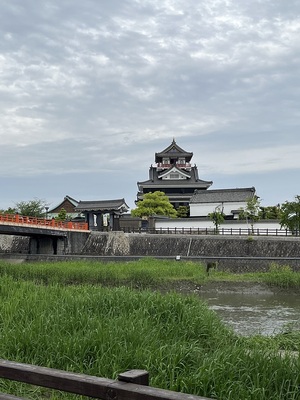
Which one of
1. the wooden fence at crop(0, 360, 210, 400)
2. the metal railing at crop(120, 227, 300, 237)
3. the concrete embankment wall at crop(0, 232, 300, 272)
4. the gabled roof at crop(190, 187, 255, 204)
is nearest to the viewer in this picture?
the wooden fence at crop(0, 360, 210, 400)

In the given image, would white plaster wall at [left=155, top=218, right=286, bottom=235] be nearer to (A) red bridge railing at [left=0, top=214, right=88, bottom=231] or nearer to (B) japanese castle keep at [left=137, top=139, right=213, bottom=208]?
(A) red bridge railing at [left=0, top=214, right=88, bottom=231]

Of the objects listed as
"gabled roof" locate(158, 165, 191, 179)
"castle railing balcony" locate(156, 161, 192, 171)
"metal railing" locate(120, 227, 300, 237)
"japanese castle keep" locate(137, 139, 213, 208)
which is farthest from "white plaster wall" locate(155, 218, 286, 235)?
"castle railing balcony" locate(156, 161, 192, 171)

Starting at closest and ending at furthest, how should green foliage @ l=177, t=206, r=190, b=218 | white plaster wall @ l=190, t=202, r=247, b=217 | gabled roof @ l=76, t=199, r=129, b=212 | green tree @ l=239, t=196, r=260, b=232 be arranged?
green tree @ l=239, t=196, r=260, b=232 < gabled roof @ l=76, t=199, r=129, b=212 < white plaster wall @ l=190, t=202, r=247, b=217 < green foliage @ l=177, t=206, r=190, b=218

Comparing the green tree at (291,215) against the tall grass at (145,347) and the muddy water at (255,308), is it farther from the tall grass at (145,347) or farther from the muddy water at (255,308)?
the tall grass at (145,347)

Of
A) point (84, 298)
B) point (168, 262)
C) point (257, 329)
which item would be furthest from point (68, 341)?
point (168, 262)

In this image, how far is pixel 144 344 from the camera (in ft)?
19.4

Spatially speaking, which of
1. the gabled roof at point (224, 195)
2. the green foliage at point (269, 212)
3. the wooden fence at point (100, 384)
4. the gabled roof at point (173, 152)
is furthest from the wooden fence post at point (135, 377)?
the gabled roof at point (173, 152)

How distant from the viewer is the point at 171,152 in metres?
67.6

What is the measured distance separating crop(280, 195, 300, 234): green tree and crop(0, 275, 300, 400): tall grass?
97.2 feet

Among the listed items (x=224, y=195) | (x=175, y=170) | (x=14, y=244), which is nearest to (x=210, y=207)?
(x=224, y=195)

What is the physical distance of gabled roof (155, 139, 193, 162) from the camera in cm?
6712

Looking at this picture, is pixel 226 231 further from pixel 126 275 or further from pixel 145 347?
pixel 145 347

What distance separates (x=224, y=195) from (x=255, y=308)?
35474 millimetres

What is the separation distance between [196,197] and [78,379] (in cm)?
5075
